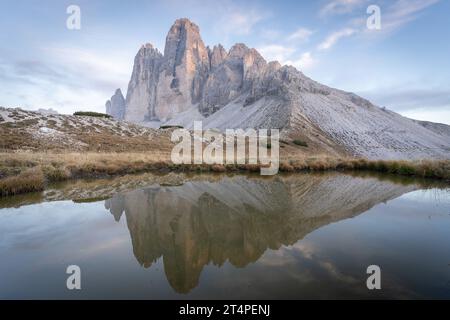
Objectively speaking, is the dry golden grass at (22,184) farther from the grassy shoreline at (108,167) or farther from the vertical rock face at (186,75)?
the vertical rock face at (186,75)

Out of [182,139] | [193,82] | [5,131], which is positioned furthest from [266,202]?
[193,82]

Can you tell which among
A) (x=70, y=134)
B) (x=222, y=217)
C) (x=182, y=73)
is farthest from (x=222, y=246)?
(x=182, y=73)

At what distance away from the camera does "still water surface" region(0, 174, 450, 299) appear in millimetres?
5109

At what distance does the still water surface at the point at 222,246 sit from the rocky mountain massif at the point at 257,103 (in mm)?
50289

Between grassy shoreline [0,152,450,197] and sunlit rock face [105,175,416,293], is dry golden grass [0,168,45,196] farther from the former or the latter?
sunlit rock face [105,175,416,293]

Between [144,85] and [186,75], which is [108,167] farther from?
[144,85]

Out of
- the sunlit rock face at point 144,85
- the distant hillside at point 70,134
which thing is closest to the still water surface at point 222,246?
the distant hillside at point 70,134

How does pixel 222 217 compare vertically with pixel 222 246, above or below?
above

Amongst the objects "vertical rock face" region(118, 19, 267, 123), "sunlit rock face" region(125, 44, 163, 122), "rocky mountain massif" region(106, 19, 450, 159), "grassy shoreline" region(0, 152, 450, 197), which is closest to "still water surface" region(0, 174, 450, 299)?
"grassy shoreline" region(0, 152, 450, 197)

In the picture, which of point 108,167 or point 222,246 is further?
point 108,167

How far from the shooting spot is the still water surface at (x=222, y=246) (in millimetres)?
5109

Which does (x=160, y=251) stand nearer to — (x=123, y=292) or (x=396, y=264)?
(x=123, y=292)

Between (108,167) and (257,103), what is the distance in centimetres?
7737

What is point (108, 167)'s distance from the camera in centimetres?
2122
